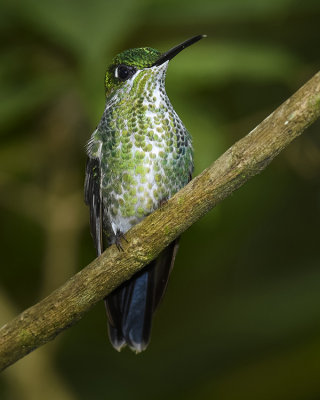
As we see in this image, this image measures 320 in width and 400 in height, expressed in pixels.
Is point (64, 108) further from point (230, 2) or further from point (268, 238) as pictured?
point (268, 238)

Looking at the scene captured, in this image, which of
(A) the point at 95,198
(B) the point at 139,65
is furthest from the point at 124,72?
(A) the point at 95,198

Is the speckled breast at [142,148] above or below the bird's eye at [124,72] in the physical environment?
below

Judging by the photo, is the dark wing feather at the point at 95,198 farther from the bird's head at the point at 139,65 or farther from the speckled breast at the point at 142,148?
the bird's head at the point at 139,65

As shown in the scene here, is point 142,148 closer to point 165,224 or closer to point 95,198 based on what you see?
point 95,198

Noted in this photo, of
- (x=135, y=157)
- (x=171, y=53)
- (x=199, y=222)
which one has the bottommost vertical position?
(x=199, y=222)

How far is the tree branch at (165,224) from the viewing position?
2.17 m

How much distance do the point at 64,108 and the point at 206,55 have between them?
109 centimetres

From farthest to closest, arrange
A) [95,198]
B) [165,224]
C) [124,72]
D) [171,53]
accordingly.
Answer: [95,198]
[124,72]
[171,53]
[165,224]

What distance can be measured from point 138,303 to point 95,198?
2.01 feet

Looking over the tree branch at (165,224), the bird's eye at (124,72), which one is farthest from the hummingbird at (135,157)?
the tree branch at (165,224)

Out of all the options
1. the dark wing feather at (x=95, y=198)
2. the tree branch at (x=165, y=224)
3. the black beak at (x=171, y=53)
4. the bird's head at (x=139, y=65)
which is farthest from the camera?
the dark wing feather at (x=95, y=198)

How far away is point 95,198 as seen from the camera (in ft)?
10.9

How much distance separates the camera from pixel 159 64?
2928mm

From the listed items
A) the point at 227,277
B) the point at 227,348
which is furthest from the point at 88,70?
the point at 227,277
